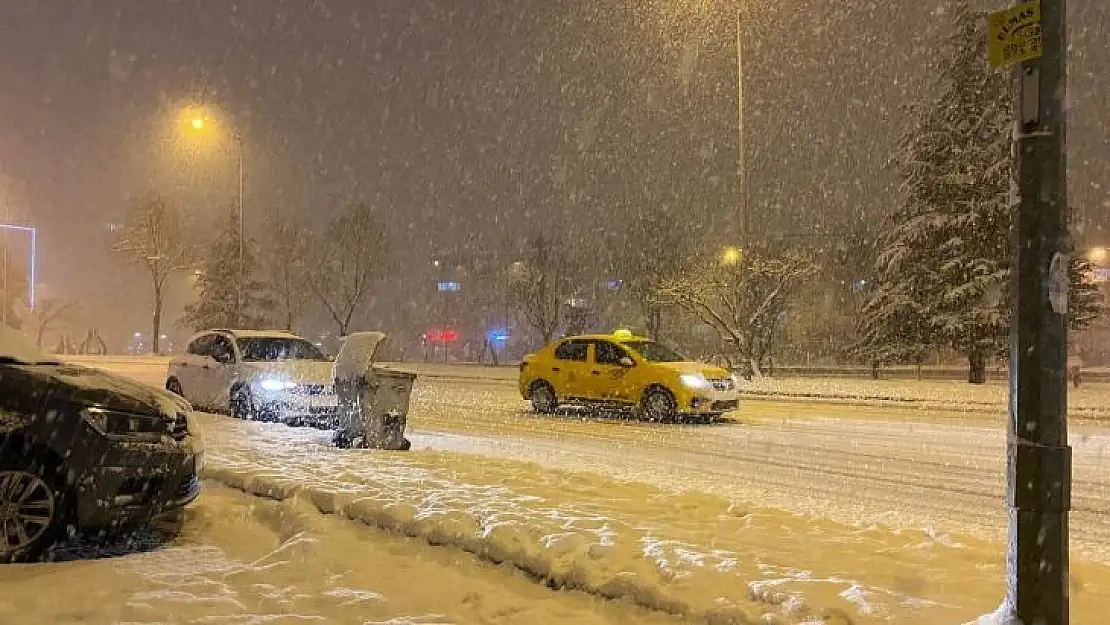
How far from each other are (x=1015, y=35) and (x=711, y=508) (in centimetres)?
438

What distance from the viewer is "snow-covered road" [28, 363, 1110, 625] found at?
17.0ft

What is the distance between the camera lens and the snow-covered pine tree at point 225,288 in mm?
62188

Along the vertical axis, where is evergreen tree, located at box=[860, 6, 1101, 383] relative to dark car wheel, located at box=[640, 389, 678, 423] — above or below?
above

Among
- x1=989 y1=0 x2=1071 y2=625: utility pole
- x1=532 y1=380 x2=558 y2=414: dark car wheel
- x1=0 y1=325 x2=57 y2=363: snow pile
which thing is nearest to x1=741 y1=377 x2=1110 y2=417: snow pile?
x1=532 y1=380 x2=558 y2=414: dark car wheel

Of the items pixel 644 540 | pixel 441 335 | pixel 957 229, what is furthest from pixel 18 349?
pixel 441 335

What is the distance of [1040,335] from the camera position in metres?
4.10

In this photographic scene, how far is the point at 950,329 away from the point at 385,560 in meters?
27.3

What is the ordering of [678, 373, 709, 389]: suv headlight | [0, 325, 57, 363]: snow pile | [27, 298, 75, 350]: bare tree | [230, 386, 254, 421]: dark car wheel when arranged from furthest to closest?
[27, 298, 75, 350]: bare tree
[678, 373, 709, 389]: suv headlight
[230, 386, 254, 421]: dark car wheel
[0, 325, 57, 363]: snow pile

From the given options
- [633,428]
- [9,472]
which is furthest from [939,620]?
[633,428]

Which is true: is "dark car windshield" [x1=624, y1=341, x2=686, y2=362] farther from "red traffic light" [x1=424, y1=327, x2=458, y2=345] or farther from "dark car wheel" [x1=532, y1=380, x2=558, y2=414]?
"red traffic light" [x1=424, y1=327, x2=458, y2=345]

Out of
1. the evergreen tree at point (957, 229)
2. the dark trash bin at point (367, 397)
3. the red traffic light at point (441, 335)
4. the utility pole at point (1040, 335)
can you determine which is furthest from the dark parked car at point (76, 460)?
the red traffic light at point (441, 335)

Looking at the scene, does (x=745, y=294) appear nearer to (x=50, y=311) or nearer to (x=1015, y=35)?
(x=1015, y=35)

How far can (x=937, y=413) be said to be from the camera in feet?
64.5

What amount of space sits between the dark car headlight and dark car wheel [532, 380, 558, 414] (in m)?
11.9
